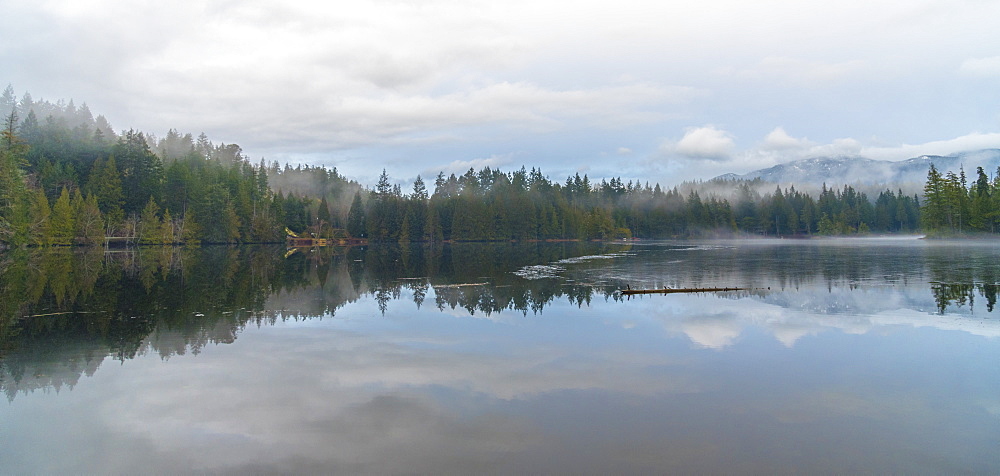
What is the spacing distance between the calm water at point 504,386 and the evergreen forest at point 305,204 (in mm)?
49940

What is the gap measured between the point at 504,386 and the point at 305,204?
412ft

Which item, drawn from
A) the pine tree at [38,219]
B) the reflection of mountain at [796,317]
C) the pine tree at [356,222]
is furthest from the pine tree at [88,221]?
the reflection of mountain at [796,317]

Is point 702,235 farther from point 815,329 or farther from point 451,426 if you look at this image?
point 451,426

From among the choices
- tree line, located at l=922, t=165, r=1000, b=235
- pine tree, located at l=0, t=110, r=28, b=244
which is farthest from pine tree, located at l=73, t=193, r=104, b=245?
tree line, located at l=922, t=165, r=1000, b=235

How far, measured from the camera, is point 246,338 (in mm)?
15734

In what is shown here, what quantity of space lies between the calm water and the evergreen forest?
49940 millimetres

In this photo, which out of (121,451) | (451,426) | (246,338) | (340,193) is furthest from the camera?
(340,193)

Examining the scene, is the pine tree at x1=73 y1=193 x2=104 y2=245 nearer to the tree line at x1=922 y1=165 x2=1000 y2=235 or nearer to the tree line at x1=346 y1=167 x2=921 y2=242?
the tree line at x1=346 y1=167 x2=921 y2=242

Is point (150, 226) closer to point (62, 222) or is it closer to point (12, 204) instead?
point (62, 222)

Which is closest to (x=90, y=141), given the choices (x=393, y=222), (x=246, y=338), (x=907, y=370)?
(x=393, y=222)

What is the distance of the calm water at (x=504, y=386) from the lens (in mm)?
7801

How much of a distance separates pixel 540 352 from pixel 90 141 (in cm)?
11333

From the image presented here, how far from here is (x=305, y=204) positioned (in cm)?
12769

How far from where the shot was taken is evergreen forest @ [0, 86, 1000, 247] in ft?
246
